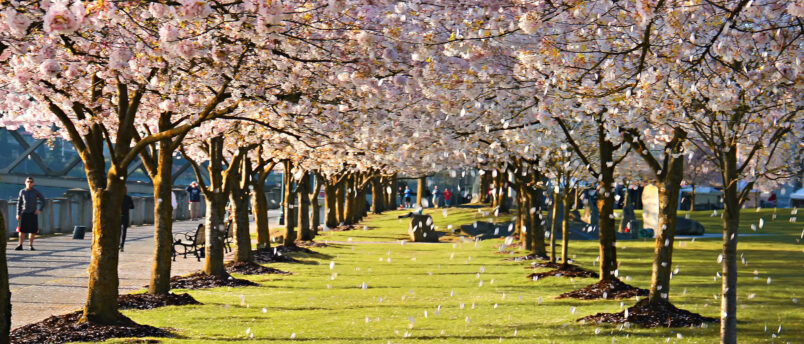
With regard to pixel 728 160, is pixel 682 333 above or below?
below

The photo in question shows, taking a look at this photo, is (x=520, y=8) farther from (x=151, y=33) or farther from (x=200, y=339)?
(x=200, y=339)

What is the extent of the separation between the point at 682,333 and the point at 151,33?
8.29m

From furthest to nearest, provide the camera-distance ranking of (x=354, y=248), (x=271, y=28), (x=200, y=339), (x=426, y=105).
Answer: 1. (x=354, y=248)
2. (x=426, y=105)
3. (x=200, y=339)
4. (x=271, y=28)

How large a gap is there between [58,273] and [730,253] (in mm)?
14450

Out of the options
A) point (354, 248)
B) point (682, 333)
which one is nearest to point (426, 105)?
point (682, 333)

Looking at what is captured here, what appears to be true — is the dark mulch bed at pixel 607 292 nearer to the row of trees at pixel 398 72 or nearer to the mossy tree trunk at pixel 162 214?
the row of trees at pixel 398 72

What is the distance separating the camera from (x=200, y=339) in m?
11.9

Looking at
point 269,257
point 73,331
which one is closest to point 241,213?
point 269,257

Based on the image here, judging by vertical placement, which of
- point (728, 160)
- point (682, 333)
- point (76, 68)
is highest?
point (76, 68)

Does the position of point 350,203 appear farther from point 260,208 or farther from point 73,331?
point 73,331

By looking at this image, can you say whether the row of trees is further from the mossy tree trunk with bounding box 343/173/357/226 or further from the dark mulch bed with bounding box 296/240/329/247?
the mossy tree trunk with bounding box 343/173/357/226

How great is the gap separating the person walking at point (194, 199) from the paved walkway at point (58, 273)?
18430 mm

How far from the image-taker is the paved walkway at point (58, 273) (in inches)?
559

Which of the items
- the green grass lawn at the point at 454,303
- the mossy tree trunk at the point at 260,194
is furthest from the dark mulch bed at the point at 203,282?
the mossy tree trunk at the point at 260,194
